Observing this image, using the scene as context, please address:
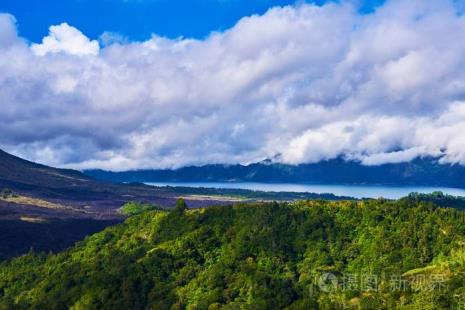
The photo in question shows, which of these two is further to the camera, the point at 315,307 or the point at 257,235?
the point at 257,235

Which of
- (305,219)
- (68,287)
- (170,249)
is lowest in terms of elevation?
(68,287)

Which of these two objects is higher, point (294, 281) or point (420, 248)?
point (420, 248)

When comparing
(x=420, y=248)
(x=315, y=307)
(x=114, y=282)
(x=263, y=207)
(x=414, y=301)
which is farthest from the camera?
(x=263, y=207)

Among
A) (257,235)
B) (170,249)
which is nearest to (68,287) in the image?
(170,249)

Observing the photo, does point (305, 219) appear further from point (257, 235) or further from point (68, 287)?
point (68, 287)

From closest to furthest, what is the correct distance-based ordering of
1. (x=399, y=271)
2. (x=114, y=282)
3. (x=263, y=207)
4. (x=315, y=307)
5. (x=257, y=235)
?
1. (x=315, y=307)
2. (x=399, y=271)
3. (x=114, y=282)
4. (x=257, y=235)
5. (x=263, y=207)

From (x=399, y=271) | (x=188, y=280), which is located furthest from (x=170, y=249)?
(x=399, y=271)

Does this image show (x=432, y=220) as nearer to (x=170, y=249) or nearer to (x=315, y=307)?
(x=315, y=307)
